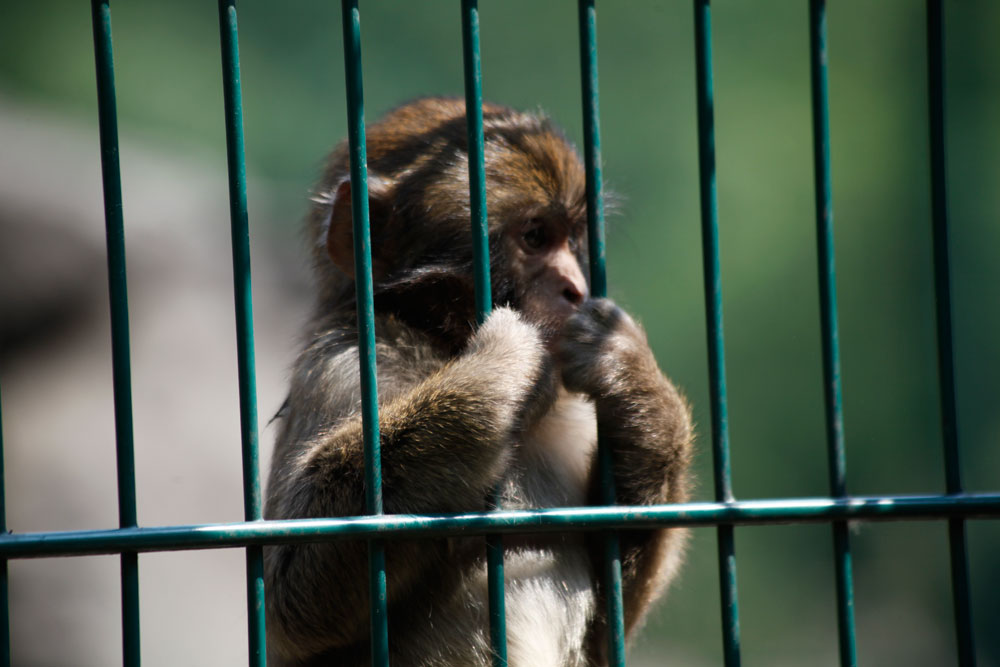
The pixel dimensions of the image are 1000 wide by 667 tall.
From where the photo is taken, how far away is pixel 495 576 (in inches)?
77.7

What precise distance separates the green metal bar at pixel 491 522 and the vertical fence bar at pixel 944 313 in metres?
0.08

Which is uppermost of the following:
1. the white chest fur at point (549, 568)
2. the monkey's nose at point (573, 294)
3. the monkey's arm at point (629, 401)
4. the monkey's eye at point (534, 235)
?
the monkey's eye at point (534, 235)

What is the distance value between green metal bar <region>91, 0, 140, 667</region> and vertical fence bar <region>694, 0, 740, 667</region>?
115 centimetres

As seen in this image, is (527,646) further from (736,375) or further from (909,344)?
(909,344)

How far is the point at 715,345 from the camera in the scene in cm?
207

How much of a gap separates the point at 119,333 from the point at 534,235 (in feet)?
4.58

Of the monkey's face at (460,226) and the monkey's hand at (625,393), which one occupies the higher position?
the monkey's face at (460,226)

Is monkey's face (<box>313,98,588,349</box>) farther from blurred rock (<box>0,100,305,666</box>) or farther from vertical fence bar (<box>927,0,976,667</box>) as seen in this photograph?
blurred rock (<box>0,100,305,666</box>)

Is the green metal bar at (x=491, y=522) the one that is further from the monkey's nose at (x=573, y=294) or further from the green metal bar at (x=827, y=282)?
the monkey's nose at (x=573, y=294)

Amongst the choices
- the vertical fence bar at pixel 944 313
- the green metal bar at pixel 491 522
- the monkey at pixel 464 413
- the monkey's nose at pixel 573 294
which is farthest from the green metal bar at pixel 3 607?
the vertical fence bar at pixel 944 313

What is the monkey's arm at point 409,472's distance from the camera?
2246 mm

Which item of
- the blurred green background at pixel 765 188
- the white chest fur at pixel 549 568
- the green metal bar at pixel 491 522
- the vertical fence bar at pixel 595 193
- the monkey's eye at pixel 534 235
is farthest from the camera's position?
the blurred green background at pixel 765 188

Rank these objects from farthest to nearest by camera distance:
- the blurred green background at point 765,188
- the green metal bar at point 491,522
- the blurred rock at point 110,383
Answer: the blurred rock at point 110,383 < the blurred green background at point 765,188 < the green metal bar at point 491,522

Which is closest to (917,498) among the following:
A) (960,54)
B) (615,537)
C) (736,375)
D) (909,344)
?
(615,537)
